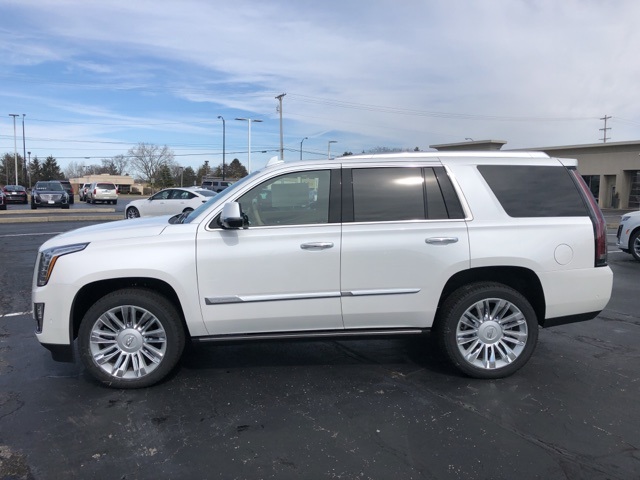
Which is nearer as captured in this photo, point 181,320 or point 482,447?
point 482,447

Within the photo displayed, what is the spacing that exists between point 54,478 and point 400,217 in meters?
3.07

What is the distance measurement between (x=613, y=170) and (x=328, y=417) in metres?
44.1

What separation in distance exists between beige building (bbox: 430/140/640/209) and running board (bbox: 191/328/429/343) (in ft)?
126

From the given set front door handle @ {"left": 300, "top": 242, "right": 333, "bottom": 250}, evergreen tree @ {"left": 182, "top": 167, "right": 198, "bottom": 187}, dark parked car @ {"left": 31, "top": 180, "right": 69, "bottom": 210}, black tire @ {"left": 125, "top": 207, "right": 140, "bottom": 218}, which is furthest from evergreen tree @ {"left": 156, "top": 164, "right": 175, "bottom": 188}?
front door handle @ {"left": 300, "top": 242, "right": 333, "bottom": 250}

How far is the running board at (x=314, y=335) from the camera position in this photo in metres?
4.17

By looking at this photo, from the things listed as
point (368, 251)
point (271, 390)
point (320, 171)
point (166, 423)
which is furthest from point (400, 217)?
point (166, 423)

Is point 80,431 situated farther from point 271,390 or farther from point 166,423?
point 271,390

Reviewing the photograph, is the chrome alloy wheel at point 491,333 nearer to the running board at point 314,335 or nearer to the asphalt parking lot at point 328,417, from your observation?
the asphalt parking lot at point 328,417

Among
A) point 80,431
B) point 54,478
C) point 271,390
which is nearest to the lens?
point 54,478

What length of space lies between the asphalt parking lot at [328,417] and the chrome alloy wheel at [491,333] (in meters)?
0.21

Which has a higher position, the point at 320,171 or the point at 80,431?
the point at 320,171

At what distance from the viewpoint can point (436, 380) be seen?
437 cm

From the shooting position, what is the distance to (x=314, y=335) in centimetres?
425

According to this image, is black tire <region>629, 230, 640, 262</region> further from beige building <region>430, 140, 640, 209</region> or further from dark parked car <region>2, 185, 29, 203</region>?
→ dark parked car <region>2, 185, 29, 203</region>
